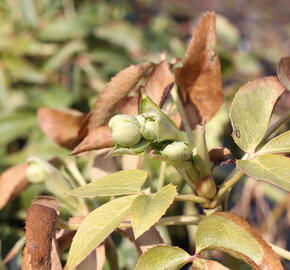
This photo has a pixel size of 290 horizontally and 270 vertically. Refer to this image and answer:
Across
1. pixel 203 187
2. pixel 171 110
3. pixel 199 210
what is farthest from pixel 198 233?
pixel 199 210

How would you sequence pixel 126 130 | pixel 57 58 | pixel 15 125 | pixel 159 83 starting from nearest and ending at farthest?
pixel 126 130, pixel 159 83, pixel 15 125, pixel 57 58

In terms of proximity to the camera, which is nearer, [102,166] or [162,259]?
[162,259]

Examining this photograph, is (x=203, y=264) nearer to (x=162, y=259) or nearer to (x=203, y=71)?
(x=162, y=259)

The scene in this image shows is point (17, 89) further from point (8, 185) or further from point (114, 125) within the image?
point (114, 125)

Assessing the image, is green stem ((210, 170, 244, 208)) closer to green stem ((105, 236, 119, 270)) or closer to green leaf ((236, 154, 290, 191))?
green leaf ((236, 154, 290, 191))

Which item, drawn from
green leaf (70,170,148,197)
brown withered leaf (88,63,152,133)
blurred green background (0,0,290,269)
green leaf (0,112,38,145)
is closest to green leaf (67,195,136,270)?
green leaf (70,170,148,197)

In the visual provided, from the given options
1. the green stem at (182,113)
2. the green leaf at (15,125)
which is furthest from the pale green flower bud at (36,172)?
the green leaf at (15,125)

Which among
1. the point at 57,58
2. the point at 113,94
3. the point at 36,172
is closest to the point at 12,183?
the point at 36,172
